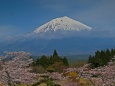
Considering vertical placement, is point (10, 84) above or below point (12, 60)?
below

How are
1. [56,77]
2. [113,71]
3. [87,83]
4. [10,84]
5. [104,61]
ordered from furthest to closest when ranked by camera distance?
[104,61]
[56,77]
[87,83]
[113,71]
[10,84]

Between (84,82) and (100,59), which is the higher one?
(100,59)

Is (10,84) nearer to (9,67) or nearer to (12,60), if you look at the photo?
(9,67)

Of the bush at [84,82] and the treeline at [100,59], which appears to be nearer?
the bush at [84,82]

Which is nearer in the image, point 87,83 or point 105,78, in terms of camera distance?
point 105,78

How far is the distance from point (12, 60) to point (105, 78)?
416 cm

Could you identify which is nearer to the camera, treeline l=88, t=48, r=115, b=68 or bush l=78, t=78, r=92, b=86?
bush l=78, t=78, r=92, b=86

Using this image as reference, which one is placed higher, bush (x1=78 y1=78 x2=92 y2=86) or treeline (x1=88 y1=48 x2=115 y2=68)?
treeline (x1=88 y1=48 x2=115 y2=68)

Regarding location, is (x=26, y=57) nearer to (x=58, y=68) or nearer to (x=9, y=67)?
(x=9, y=67)

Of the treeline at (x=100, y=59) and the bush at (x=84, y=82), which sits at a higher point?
the treeline at (x=100, y=59)

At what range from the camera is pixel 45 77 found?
111ft

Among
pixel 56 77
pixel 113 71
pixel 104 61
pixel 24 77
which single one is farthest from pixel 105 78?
pixel 104 61

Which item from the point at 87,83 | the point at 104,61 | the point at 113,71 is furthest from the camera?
the point at 104,61

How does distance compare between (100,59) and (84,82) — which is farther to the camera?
(100,59)
